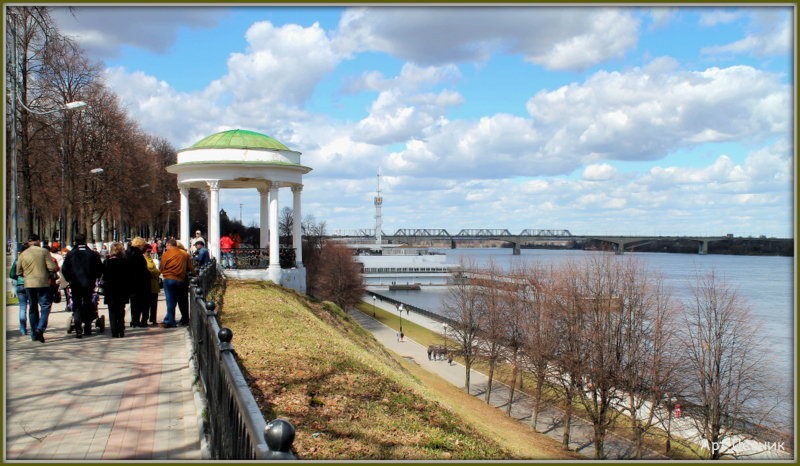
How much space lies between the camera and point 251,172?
24.8 meters

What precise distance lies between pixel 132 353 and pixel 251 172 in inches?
602

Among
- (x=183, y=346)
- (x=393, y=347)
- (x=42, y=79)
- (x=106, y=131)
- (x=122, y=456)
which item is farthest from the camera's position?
(x=393, y=347)

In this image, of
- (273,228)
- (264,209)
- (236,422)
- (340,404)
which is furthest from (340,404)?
(264,209)

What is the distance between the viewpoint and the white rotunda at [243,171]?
24641 mm

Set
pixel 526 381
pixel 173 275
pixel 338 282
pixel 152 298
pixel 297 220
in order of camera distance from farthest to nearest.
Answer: pixel 338 282, pixel 526 381, pixel 297 220, pixel 152 298, pixel 173 275

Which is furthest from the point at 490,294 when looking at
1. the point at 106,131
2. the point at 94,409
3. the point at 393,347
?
the point at 94,409

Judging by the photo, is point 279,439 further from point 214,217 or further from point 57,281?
point 214,217

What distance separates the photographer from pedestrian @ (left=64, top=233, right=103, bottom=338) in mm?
11078

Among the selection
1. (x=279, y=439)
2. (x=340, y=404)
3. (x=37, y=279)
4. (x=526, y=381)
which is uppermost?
(x=37, y=279)

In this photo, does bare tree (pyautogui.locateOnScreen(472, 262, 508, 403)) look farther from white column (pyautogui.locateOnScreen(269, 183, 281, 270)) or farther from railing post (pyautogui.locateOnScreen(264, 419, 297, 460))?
railing post (pyautogui.locateOnScreen(264, 419, 297, 460))

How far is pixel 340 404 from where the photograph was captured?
945 centimetres

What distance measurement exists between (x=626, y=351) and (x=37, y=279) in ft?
87.8

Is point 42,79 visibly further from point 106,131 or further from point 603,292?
point 603,292

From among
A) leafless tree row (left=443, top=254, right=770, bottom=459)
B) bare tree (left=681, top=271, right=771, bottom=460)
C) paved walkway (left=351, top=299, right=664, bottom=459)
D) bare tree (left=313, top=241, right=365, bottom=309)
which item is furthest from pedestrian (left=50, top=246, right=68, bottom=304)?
bare tree (left=313, top=241, right=365, bottom=309)
